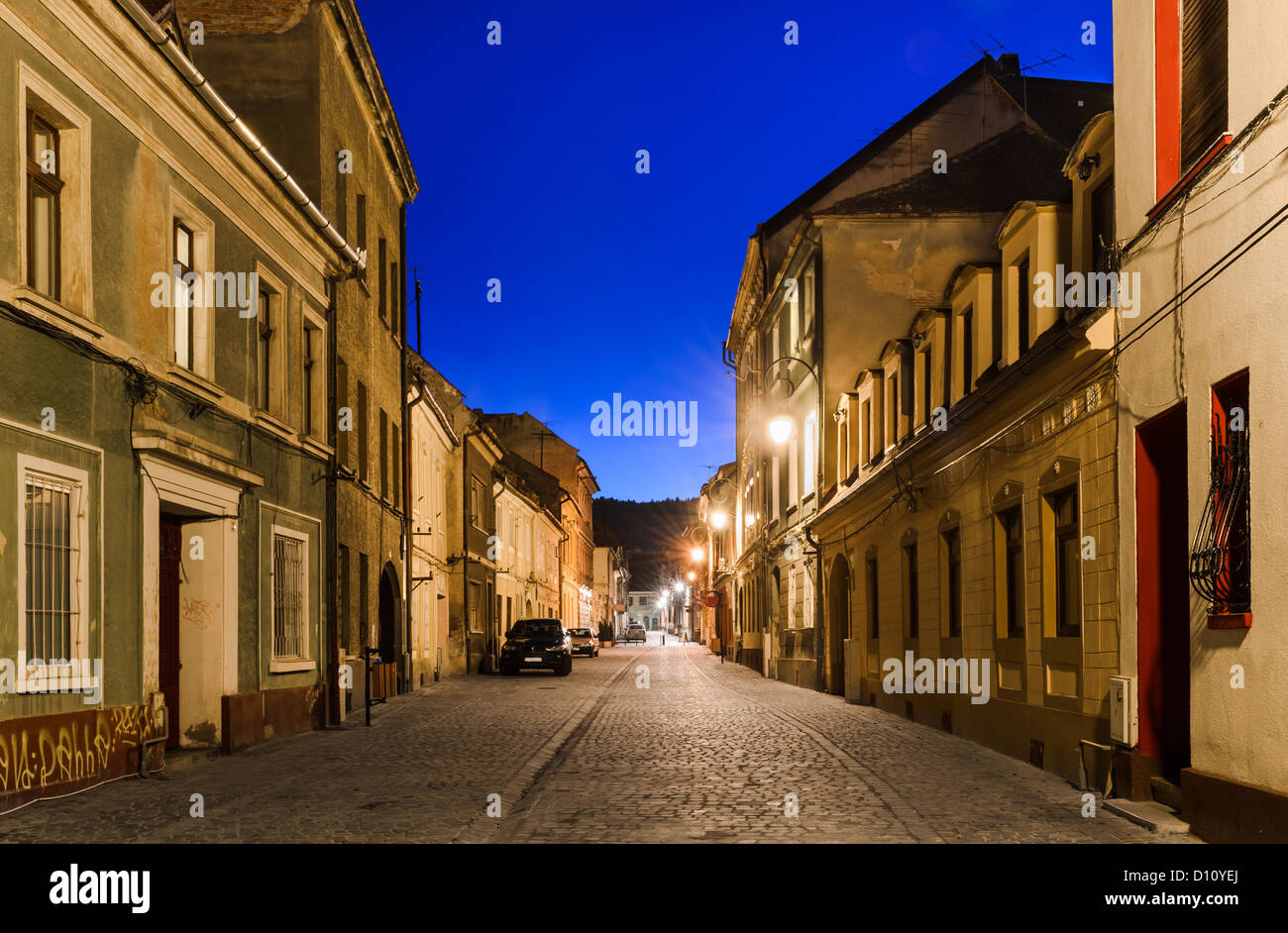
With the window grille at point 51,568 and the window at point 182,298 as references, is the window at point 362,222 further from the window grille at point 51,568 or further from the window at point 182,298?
the window grille at point 51,568

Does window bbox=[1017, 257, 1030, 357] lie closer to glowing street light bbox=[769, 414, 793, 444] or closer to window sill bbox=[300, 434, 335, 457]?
glowing street light bbox=[769, 414, 793, 444]

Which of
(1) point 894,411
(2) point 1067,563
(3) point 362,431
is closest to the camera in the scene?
(2) point 1067,563

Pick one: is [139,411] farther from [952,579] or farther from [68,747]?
[952,579]

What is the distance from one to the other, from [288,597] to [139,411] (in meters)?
5.60

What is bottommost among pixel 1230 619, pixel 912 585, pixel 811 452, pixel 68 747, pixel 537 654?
pixel 537 654

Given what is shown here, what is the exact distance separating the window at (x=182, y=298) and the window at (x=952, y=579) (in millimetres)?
9501

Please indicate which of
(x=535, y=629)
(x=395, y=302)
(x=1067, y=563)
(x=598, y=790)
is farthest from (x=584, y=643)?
(x=598, y=790)

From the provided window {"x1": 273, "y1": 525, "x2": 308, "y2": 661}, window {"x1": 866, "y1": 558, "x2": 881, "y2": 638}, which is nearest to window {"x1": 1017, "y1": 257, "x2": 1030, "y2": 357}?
window {"x1": 866, "y1": 558, "x2": 881, "y2": 638}

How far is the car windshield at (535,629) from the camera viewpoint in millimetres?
36438

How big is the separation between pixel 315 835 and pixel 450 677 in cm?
2545

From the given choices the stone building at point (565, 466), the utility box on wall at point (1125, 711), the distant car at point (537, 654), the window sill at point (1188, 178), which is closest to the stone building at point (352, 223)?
the distant car at point (537, 654)

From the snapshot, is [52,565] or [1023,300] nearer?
[52,565]

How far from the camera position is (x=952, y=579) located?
16.6 metres

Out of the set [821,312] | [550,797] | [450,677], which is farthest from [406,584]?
[550,797]
